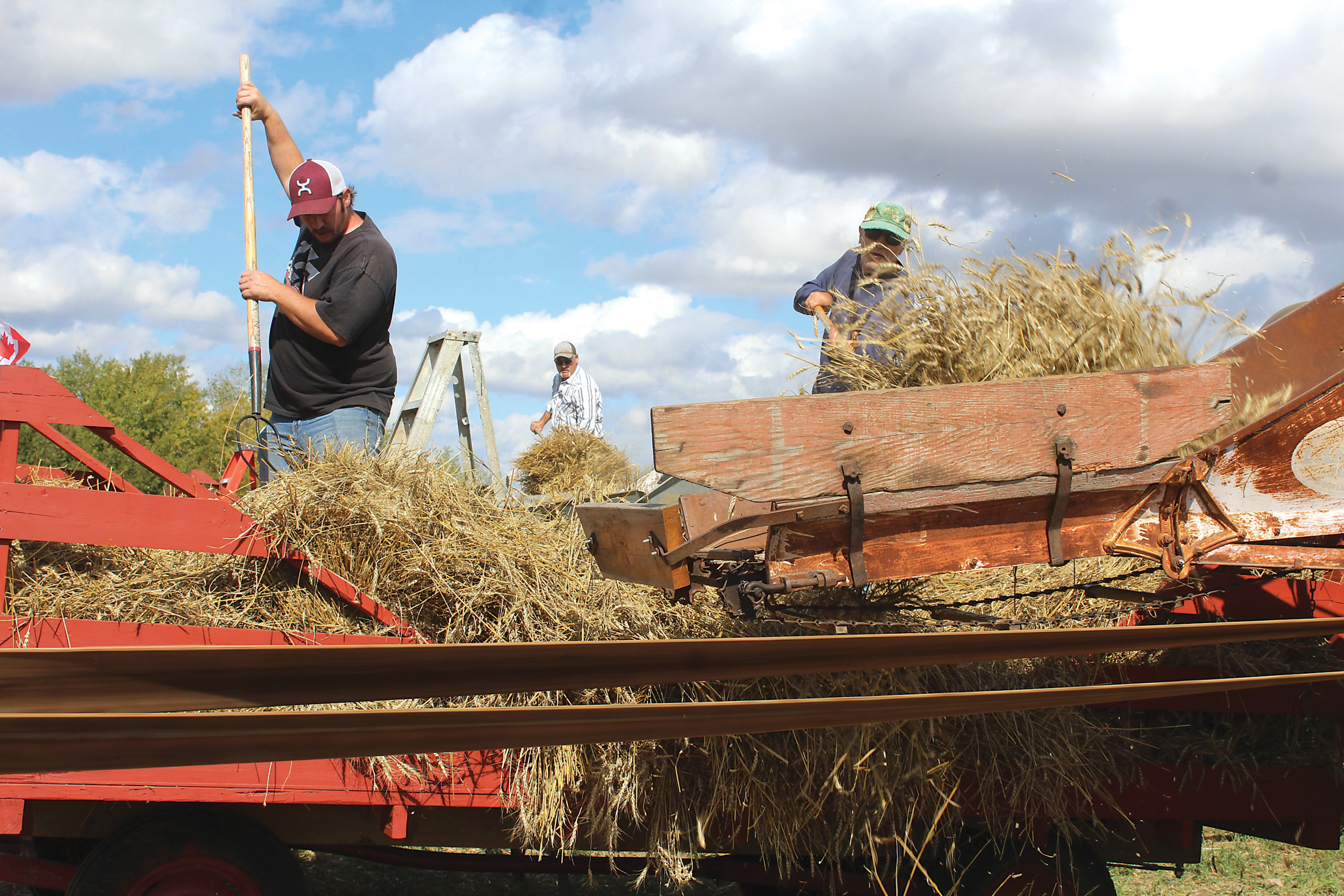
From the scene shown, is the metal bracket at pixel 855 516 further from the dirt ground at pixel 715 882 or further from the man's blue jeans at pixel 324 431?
the dirt ground at pixel 715 882

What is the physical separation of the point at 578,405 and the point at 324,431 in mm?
5060

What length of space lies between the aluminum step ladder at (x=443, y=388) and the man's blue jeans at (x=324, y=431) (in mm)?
1502

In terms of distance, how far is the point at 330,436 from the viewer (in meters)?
3.36

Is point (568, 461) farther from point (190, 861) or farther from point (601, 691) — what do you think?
point (190, 861)

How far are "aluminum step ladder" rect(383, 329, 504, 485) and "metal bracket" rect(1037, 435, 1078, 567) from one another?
12.6 feet

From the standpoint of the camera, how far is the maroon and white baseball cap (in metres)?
3.59

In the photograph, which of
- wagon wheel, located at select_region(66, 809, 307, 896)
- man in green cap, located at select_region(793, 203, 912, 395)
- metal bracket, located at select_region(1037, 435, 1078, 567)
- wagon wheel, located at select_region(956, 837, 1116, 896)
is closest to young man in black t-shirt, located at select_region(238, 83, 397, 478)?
wagon wheel, located at select_region(66, 809, 307, 896)

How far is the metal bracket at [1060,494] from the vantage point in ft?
6.91

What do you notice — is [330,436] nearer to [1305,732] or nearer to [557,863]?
[557,863]

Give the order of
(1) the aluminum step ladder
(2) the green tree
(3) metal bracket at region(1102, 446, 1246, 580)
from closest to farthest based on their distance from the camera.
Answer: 1. (3) metal bracket at region(1102, 446, 1246, 580)
2. (1) the aluminum step ladder
3. (2) the green tree

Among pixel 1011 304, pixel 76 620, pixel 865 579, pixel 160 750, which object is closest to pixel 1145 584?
pixel 1011 304

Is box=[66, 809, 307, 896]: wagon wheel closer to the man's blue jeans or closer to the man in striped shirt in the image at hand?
the man's blue jeans

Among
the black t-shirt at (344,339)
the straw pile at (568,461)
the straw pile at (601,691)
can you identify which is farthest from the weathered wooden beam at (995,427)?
the straw pile at (568,461)

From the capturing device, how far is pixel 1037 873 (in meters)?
3.24
